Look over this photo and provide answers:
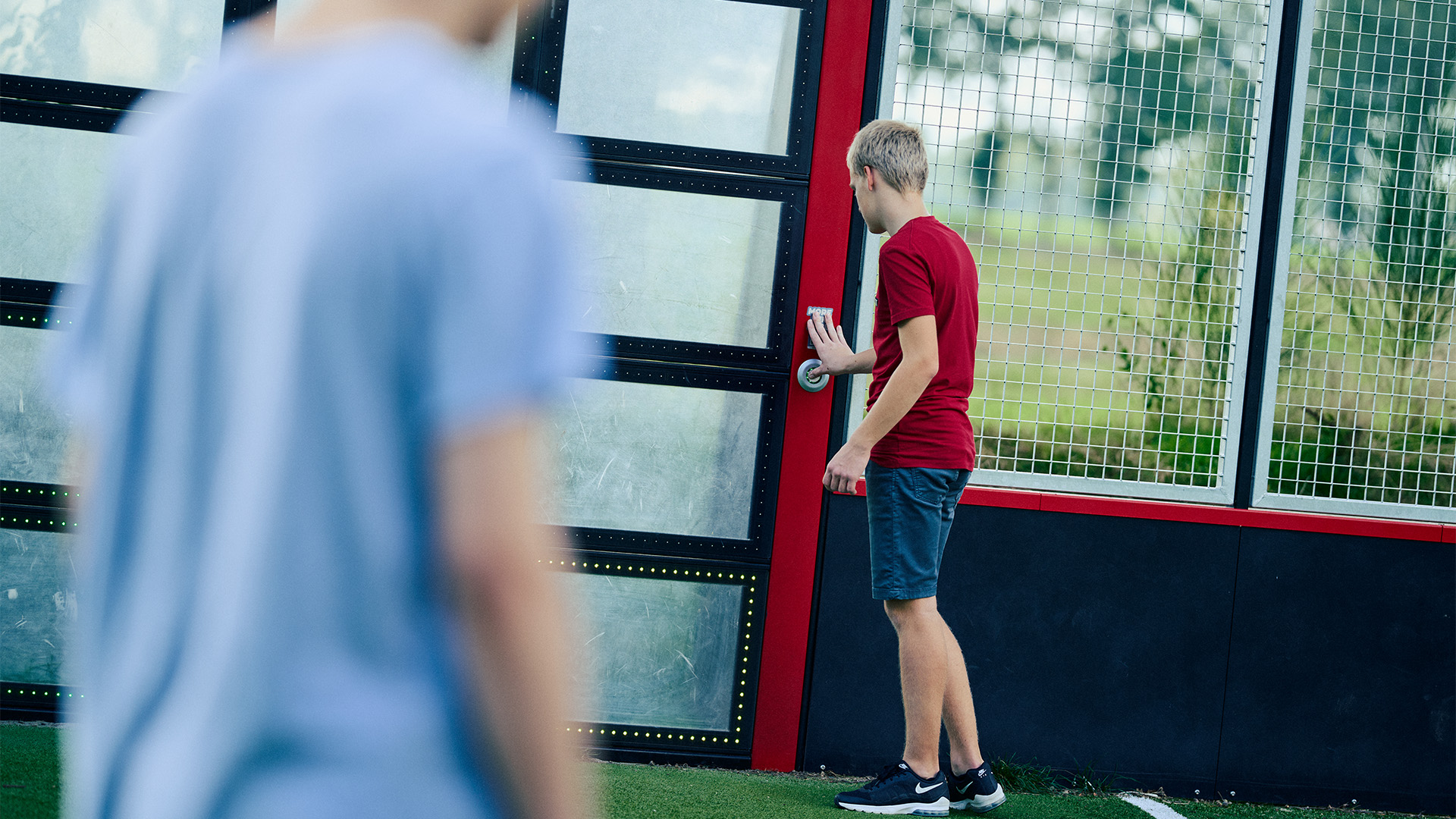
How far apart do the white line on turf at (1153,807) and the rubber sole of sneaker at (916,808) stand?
2.78ft

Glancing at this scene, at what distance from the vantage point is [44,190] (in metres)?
3.73

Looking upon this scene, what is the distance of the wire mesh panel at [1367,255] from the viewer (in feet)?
13.4

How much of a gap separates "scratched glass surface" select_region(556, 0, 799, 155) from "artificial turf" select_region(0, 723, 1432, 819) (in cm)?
209

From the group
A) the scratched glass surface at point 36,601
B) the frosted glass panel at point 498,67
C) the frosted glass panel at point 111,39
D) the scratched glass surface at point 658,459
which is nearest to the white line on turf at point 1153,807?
the scratched glass surface at point 658,459

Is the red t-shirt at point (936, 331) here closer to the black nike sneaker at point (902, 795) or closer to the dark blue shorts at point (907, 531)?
the dark blue shorts at point (907, 531)

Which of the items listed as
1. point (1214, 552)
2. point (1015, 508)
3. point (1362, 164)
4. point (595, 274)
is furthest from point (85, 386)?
point (1362, 164)

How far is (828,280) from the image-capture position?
385 cm

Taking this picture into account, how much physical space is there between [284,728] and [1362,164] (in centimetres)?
442

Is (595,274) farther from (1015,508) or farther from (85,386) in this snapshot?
(85,386)

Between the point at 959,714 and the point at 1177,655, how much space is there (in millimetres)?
1066

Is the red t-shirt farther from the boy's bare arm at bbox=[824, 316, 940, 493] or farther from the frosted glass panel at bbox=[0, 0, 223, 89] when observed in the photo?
the frosted glass panel at bbox=[0, 0, 223, 89]

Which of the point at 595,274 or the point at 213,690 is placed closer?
the point at 213,690

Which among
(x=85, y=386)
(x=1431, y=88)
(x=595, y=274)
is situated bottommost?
(x=85, y=386)

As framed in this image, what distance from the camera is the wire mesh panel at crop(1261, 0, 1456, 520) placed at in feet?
13.4
